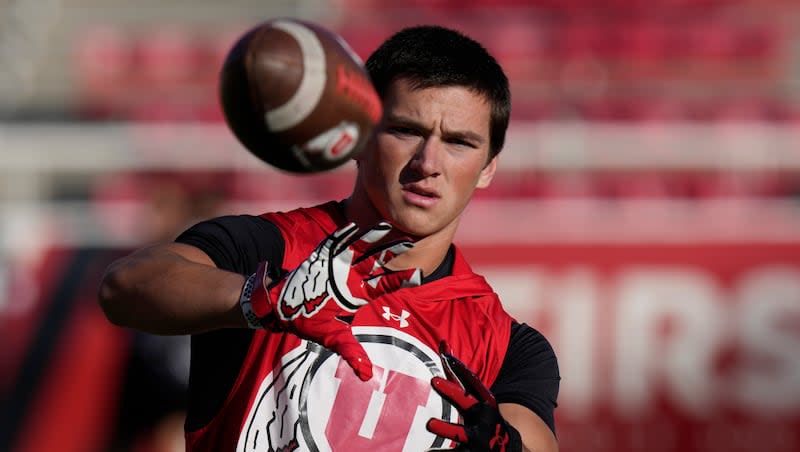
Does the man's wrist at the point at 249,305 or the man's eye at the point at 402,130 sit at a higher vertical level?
the man's eye at the point at 402,130

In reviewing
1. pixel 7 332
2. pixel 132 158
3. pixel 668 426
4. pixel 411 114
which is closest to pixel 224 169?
pixel 132 158

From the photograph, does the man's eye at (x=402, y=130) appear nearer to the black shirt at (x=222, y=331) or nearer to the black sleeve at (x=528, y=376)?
the black shirt at (x=222, y=331)

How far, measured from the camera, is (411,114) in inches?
112

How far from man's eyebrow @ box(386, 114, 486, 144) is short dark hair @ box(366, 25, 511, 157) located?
10cm

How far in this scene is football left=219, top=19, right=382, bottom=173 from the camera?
2.32 meters

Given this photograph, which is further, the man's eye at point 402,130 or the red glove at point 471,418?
the man's eye at point 402,130

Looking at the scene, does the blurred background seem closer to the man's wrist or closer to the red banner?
the red banner

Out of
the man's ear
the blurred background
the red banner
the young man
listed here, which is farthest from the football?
the red banner

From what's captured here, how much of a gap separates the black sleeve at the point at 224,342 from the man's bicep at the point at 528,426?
2.27 ft

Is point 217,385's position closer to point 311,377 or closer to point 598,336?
point 311,377

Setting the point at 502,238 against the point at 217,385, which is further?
the point at 502,238

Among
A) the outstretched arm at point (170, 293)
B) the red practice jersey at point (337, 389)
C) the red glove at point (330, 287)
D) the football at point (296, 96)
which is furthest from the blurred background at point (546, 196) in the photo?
the red glove at point (330, 287)

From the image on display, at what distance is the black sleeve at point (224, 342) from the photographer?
2623 mm

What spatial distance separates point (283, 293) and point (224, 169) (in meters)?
7.07
